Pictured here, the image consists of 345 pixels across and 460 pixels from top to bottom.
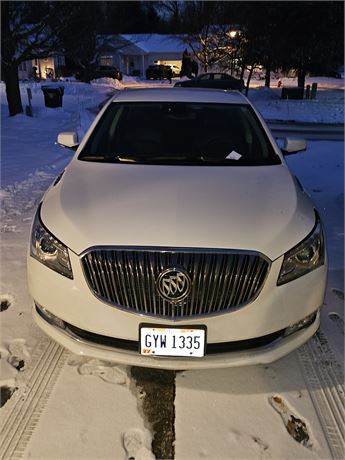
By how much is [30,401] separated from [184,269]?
1134 millimetres

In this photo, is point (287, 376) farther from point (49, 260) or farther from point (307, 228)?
point (49, 260)

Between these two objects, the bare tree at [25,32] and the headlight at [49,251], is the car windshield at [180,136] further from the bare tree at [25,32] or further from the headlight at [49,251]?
the bare tree at [25,32]

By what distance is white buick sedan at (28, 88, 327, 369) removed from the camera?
7.01ft

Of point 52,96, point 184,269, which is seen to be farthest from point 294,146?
point 52,96

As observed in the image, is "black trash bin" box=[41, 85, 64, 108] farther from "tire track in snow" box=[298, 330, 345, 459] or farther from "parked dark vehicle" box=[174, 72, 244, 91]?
"tire track in snow" box=[298, 330, 345, 459]

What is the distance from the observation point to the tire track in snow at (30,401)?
2.12 metres

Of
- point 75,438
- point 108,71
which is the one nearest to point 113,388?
point 75,438

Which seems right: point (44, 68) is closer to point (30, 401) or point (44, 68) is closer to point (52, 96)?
point (52, 96)

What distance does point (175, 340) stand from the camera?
2.15 meters

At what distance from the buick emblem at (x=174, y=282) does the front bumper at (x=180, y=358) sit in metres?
0.36

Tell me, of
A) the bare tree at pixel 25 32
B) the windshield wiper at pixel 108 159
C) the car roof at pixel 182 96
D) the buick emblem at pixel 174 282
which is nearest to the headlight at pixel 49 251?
the buick emblem at pixel 174 282

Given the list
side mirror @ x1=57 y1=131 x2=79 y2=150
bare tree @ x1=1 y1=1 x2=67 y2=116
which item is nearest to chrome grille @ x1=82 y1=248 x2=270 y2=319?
side mirror @ x1=57 y1=131 x2=79 y2=150

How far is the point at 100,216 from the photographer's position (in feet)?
7.80

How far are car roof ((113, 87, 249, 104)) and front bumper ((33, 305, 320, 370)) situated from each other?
2.30 metres
